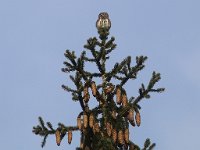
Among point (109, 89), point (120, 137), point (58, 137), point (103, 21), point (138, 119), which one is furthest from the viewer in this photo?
point (103, 21)

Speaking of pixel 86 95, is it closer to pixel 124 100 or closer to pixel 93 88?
pixel 93 88

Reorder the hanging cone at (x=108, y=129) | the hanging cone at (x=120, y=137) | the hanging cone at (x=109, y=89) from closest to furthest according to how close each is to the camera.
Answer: the hanging cone at (x=120, y=137) → the hanging cone at (x=108, y=129) → the hanging cone at (x=109, y=89)

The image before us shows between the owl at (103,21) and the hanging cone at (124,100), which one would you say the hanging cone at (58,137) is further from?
the owl at (103,21)

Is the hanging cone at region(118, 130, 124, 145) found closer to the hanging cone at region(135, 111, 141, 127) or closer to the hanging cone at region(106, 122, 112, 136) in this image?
the hanging cone at region(106, 122, 112, 136)

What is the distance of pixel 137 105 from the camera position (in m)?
15.7

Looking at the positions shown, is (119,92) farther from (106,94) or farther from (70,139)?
(70,139)

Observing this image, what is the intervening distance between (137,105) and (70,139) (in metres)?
2.17

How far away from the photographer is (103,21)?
685 inches

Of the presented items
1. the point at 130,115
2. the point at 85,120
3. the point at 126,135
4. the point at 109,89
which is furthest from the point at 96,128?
the point at 109,89

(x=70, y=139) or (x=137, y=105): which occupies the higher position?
(x=137, y=105)

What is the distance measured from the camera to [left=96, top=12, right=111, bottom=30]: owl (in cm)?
1731

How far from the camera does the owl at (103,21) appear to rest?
17.3 m

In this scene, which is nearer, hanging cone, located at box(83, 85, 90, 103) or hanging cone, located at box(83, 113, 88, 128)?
hanging cone, located at box(83, 113, 88, 128)


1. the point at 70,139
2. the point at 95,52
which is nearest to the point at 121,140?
the point at 70,139
